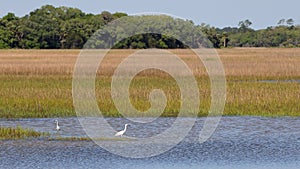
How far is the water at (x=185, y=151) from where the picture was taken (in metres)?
12.4

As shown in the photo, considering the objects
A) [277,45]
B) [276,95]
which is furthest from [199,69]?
[277,45]

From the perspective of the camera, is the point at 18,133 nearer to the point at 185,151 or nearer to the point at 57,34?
the point at 185,151

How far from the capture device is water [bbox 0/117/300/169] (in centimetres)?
1238

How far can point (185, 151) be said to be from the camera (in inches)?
535

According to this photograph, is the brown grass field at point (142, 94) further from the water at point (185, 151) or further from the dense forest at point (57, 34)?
the dense forest at point (57, 34)

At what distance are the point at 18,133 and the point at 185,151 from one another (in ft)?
12.2

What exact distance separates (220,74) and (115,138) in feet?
57.2

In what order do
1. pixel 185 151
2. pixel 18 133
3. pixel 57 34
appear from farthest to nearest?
1. pixel 57 34
2. pixel 18 133
3. pixel 185 151

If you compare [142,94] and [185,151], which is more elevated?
[142,94]

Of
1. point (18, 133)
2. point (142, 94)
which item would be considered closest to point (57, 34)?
point (142, 94)

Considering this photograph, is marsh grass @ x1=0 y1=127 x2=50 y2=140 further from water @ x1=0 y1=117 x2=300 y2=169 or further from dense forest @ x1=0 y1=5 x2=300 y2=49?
dense forest @ x1=0 y1=5 x2=300 y2=49

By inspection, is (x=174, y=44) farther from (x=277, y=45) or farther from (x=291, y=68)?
(x=291, y=68)

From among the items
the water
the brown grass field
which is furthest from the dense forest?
the water

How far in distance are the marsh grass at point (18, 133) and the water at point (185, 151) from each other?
1.34 ft
